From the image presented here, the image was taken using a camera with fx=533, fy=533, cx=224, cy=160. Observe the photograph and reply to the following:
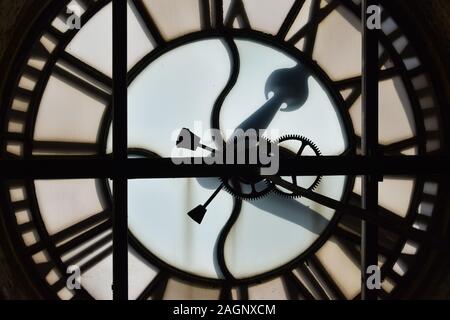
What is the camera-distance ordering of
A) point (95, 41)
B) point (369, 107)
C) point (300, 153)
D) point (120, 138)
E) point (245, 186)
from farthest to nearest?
point (95, 41) → point (245, 186) → point (300, 153) → point (369, 107) → point (120, 138)

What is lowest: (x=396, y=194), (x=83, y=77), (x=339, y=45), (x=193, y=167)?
(x=396, y=194)

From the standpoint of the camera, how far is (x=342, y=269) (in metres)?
3.01

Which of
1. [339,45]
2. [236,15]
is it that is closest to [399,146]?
[339,45]

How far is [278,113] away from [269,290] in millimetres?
989

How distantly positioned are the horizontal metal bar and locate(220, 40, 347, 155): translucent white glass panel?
0.69 metres

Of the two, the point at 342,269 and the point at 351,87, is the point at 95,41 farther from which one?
the point at 342,269

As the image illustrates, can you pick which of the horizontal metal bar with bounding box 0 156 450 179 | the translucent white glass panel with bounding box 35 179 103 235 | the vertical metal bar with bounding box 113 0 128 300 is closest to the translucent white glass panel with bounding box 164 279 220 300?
the translucent white glass panel with bounding box 35 179 103 235

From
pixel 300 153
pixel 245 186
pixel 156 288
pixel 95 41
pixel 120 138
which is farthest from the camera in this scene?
pixel 156 288

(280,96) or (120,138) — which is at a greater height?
(280,96)

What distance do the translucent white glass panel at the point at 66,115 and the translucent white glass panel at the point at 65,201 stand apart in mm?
249

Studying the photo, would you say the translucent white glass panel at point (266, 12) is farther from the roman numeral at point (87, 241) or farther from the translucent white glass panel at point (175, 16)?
the roman numeral at point (87, 241)

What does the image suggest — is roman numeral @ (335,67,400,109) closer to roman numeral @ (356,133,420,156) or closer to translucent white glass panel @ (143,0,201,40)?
roman numeral @ (356,133,420,156)

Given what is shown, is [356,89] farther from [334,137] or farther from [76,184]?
[76,184]

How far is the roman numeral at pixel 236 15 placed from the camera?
2.90 metres
